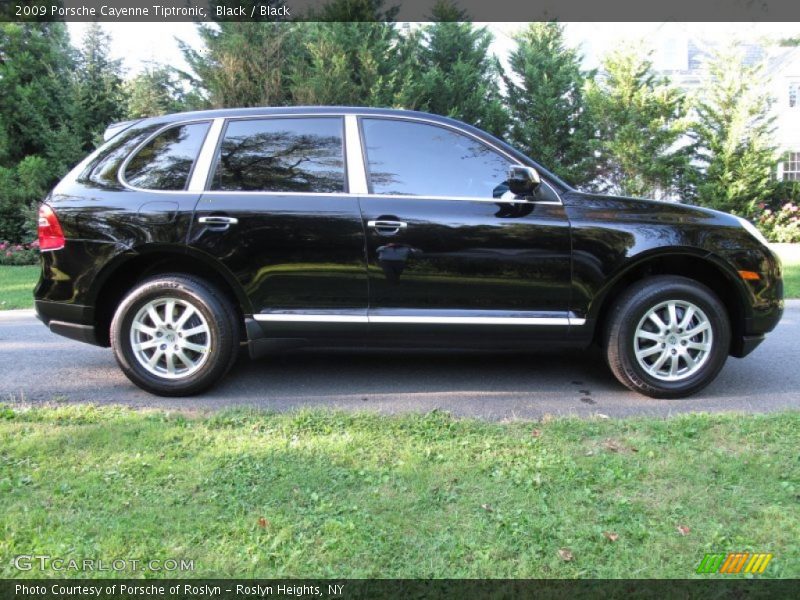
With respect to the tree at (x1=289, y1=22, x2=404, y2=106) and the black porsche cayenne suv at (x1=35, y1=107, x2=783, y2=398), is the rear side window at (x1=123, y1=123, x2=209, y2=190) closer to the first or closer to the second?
the black porsche cayenne suv at (x1=35, y1=107, x2=783, y2=398)

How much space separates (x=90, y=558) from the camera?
231 cm

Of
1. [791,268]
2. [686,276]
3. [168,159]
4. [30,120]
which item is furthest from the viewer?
[30,120]

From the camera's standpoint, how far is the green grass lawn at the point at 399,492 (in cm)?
235

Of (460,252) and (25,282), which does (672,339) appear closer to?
(460,252)

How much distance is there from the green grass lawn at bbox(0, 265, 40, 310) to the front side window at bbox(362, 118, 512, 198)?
6033 mm

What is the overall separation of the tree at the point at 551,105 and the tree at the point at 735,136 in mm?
3329

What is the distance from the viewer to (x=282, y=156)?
4328mm

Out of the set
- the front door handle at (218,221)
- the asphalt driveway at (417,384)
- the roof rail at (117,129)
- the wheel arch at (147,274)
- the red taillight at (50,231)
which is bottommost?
the asphalt driveway at (417,384)

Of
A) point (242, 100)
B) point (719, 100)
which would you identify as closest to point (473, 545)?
point (242, 100)

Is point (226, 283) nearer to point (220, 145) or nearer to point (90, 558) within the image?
point (220, 145)

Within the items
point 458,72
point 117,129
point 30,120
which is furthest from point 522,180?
point 30,120

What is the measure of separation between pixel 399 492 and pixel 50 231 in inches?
119

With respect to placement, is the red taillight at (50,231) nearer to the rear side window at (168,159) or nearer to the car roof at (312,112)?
the rear side window at (168,159)

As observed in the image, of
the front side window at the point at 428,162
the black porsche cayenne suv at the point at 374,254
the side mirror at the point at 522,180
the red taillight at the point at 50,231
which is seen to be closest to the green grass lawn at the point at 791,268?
the black porsche cayenne suv at the point at 374,254
